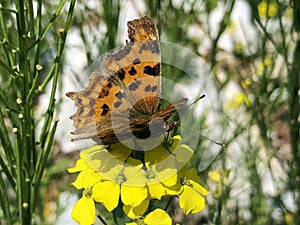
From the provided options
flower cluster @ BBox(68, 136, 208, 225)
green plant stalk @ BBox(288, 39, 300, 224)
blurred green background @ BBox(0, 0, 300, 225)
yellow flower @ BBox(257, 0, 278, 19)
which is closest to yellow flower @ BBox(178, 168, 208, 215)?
flower cluster @ BBox(68, 136, 208, 225)

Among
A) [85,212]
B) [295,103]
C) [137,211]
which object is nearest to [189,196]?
[137,211]

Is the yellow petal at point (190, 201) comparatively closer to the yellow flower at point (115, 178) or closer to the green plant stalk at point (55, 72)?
the yellow flower at point (115, 178)

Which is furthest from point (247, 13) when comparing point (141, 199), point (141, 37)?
point (141, 199)

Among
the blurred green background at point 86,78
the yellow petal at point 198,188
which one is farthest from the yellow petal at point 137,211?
the blurred green background at point 86,78

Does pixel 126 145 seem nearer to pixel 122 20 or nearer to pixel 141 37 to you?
pixel 141 37

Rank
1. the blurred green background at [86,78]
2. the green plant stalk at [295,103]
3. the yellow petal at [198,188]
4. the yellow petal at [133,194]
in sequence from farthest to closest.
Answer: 1. the green plant stalk at [295,103]
2. the blurred green background at [86,78]
3. the yellow petal at [198,188]
4. the yellow petal at [133,194]

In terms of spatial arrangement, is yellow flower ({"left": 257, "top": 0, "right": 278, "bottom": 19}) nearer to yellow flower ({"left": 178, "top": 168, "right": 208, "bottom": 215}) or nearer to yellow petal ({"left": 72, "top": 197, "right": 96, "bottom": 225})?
yellow flower ({"left": 178, "top": 168, "right": 208, "bottom": 215})

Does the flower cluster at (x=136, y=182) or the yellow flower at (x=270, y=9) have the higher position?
the yellow flower at (x=270, y=9)
